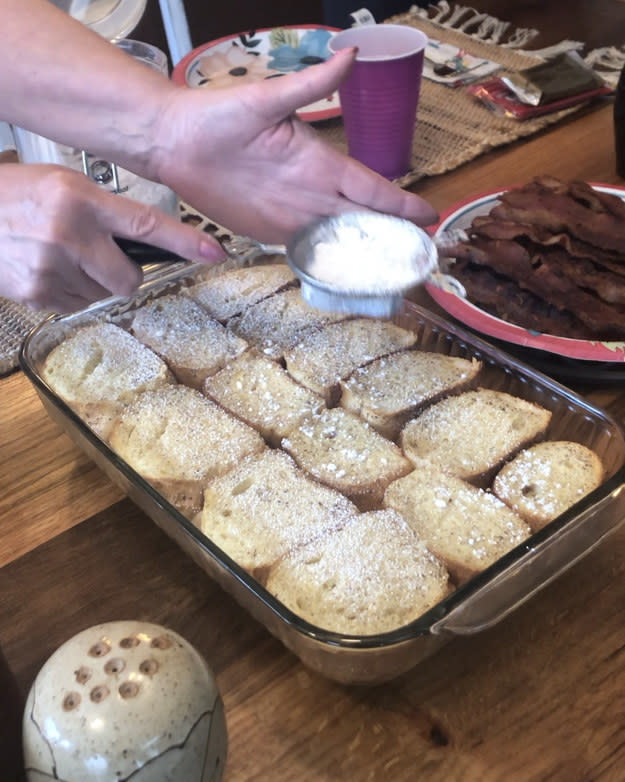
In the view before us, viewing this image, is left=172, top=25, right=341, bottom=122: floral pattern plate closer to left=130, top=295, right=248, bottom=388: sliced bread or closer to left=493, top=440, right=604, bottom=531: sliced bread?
left=130, top=295, right=248, bottom=388: sliced bread

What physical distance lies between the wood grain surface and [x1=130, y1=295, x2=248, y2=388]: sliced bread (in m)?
0.17

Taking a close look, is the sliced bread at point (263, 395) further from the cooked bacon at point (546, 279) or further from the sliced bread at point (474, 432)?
the cooked bacon at point (546, 279)

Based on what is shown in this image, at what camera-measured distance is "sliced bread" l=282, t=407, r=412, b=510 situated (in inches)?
31.1

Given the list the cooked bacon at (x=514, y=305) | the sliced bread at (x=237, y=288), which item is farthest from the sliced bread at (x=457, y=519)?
the sliced bread at (x=237, y=288)

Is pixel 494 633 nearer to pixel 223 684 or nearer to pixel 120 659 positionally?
pixel 223 684

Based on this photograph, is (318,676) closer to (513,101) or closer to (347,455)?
(347,455)

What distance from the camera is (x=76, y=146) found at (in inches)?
36.4

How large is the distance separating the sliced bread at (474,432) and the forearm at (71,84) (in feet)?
1.51

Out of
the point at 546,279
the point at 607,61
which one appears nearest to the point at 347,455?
the point at 546,279

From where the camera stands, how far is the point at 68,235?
0.72 meters

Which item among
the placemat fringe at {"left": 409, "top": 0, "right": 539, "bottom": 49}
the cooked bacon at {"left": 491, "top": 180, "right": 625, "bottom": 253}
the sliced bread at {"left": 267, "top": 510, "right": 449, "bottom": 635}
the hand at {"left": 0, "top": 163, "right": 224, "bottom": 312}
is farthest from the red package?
the sliced bread at {"left": 267, "top": 510, "right": 449, "bottom": 635}

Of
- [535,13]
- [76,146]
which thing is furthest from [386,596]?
[535,13]

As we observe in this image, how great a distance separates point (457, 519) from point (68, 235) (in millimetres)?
456

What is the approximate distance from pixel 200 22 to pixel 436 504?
2726 mm
